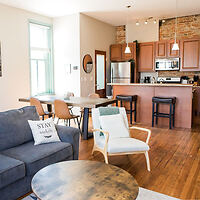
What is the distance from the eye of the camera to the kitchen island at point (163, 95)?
548cm

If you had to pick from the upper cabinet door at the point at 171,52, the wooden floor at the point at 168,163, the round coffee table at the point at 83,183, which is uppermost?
the upper cabinet door at the point at 171,52

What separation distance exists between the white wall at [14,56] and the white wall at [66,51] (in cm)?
90

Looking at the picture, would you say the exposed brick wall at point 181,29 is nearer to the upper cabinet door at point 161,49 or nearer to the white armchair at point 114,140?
the upper cabinet door at point 161,49

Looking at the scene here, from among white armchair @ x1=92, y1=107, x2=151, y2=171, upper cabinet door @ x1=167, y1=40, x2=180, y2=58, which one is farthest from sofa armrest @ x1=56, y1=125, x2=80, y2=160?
upper cabinet door @ x1=167, y1=40, x2=180, y2=58

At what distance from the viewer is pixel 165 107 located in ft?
18.8

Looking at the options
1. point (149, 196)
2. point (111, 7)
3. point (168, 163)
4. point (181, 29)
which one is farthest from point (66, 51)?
point (149, 196)

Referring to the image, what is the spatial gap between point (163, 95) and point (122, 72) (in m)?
2.45

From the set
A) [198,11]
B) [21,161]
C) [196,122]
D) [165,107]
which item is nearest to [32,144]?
[21,161]

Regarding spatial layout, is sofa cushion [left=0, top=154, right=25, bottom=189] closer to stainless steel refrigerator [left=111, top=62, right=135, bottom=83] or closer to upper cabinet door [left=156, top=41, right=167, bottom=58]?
stainless steel refrigerator [left=111, top=62, right=135, bottom=83]

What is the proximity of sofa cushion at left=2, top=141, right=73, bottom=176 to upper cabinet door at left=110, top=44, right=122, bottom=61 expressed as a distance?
5.82m

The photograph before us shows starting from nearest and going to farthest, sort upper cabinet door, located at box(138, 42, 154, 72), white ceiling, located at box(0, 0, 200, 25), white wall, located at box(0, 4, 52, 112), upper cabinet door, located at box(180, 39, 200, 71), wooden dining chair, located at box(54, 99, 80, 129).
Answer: wooden dining chair, located at box(54, 99, 80, 129), white ceiling, located at box(0, 0, 200, 25), white wall, located at box(0, 4, 52, 112), upper cabinet door, located at box(180, 39, 200, 71), upper cabinet door, located at box(138, 42, 154, 72)

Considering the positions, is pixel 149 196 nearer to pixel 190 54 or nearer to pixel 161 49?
pixel 190 54

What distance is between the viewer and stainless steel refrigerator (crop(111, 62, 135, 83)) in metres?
7.76

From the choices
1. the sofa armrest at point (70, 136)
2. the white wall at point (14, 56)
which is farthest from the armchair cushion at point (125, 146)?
the white wall at point (14, 56)
